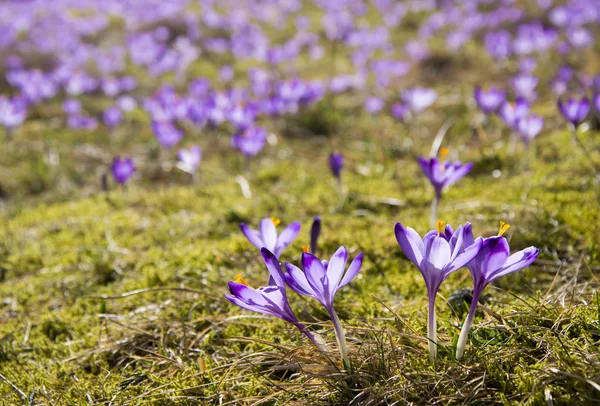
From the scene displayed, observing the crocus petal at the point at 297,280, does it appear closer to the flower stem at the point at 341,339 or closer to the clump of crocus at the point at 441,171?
the flower stem at the point at 341,339

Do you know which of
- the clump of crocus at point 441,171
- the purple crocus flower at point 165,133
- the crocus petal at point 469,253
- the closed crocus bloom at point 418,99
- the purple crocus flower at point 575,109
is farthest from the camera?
the closed crocus bloom at point 418,99

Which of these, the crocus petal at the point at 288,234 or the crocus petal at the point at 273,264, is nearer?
the crocus petal at the point at 273,264

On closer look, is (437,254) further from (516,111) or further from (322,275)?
(516,111)

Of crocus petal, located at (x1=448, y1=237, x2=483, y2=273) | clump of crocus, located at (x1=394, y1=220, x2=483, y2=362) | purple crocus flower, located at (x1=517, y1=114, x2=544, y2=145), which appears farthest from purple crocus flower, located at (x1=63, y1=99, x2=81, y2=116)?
crocus petal, located at (x1=448, y1=237, x2=483, y2=273)

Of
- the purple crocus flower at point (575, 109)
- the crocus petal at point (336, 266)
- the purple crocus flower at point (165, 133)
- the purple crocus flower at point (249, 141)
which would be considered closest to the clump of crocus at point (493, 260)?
the crocus petal at point (336, 266)

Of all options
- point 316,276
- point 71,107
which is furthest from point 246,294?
point 71,107

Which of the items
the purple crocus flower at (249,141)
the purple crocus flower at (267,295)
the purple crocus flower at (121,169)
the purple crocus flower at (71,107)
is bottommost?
the purple crocus flower at (71,107)

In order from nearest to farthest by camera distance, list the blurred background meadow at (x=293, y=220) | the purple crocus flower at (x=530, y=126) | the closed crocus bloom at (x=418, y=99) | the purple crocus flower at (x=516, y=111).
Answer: the blurred background meadow at (x=293, y=220) → the purple crocus flower at (x=530, y=126) → the purple crocus flower at (x=516, y=111) → the closed crocus bloom at (x=418, y=99)
